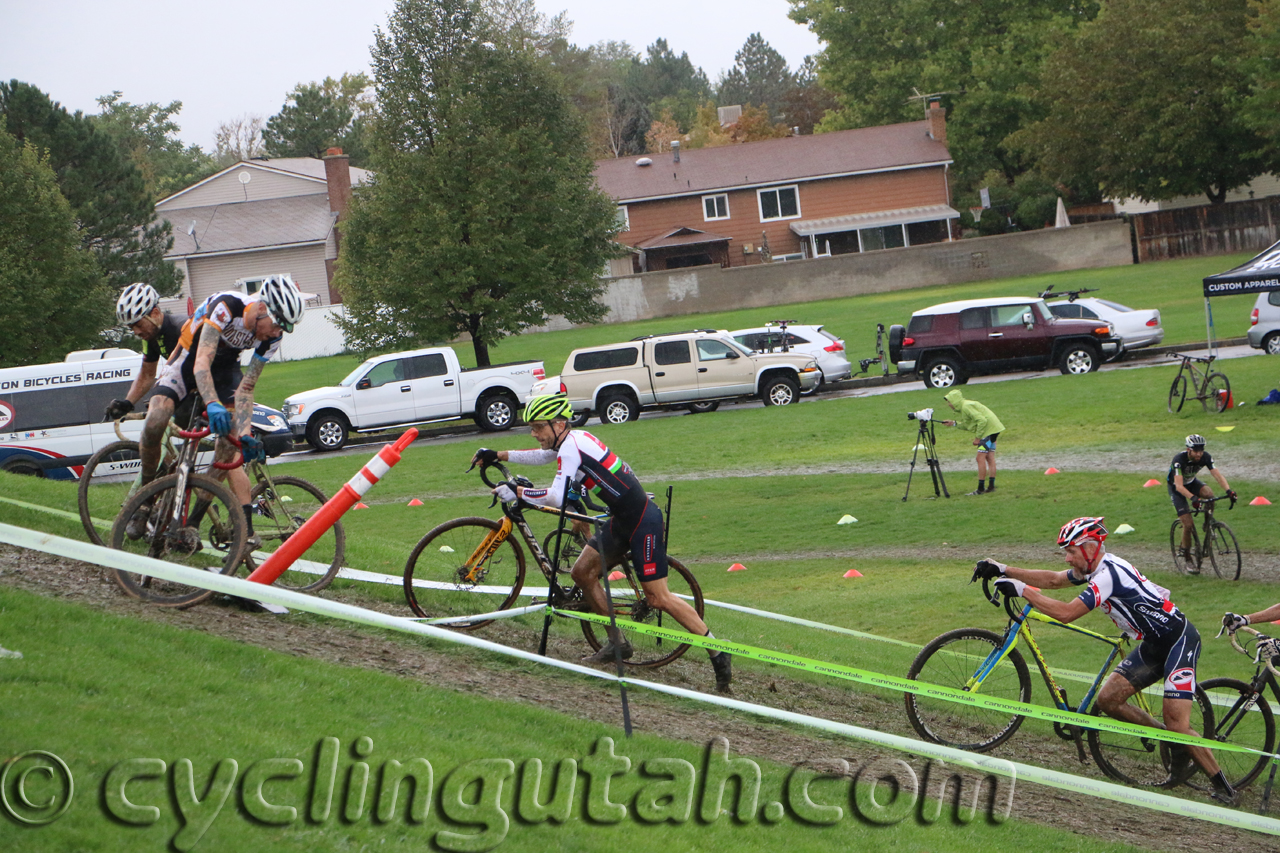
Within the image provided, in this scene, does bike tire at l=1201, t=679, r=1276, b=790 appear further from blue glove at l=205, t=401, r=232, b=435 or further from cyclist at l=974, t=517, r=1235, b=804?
blue glove at l=205, t=401, r=232, b=435

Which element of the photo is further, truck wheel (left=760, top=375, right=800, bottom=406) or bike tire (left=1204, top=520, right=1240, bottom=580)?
truck wheel (left=760, top=375, right=800, bottom=406)

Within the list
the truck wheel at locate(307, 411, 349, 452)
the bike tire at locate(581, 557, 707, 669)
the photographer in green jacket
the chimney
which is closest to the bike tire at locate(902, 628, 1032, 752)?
the bike tire at locate(581, 557, 707, 669)

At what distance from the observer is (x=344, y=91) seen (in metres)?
97.2

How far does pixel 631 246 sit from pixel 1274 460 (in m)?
42.0

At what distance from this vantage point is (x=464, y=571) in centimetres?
846

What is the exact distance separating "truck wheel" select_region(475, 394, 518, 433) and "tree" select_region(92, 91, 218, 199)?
65071mm

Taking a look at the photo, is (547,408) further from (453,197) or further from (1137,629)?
(453,197)

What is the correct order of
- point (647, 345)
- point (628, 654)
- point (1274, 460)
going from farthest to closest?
point (647, 345) → point (1274, 460) → point (628, 654)

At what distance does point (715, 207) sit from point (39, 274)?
110 ft

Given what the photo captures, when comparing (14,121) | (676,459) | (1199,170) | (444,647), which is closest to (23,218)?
(14,121)

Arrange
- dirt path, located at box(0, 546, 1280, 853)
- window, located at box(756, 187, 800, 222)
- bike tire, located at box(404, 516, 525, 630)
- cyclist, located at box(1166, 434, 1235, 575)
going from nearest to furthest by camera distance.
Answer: dirt path, located at box(0, 546, 1280, 853) → bike tire, located at box(404, 516, 525, 630) → cyclist, located at box(1166, 434, 1235, 575) → window, located at box(756, 187, 800, 222)

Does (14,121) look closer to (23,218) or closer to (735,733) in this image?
(23,218)

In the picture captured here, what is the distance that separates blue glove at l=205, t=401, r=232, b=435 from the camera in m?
7.04

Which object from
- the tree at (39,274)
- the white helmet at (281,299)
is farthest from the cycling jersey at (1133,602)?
the tree at (39,274)
